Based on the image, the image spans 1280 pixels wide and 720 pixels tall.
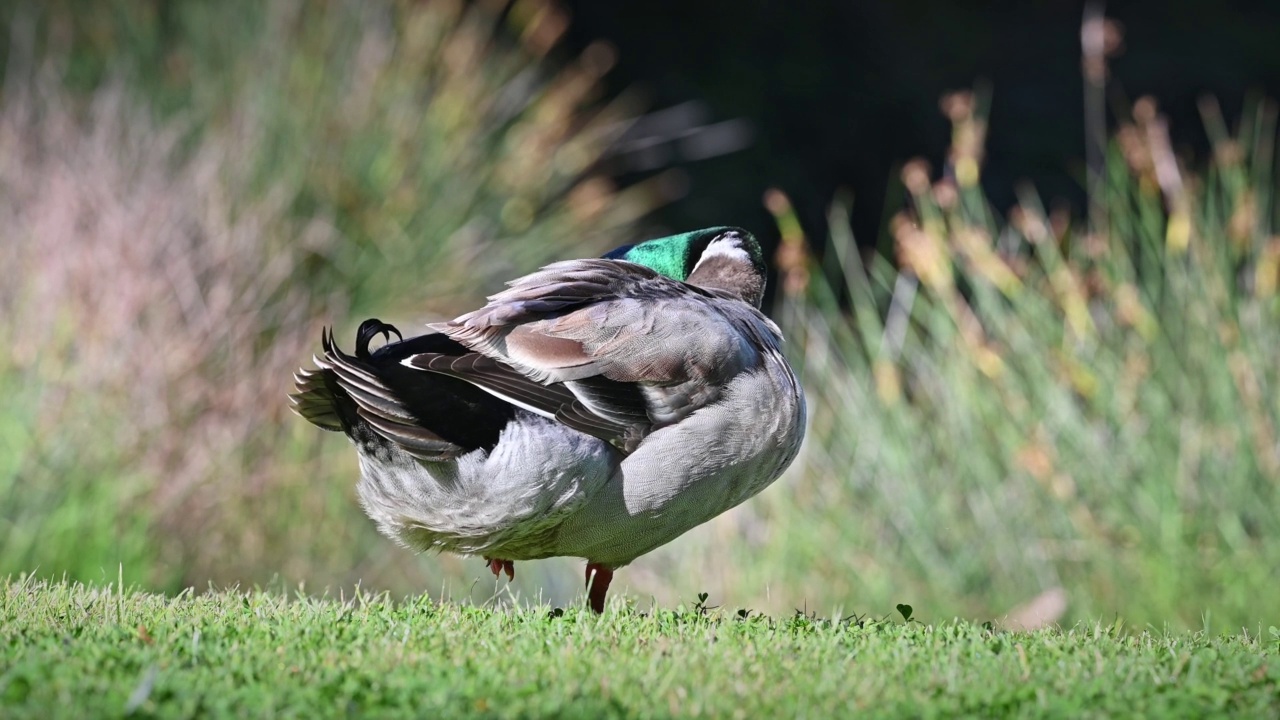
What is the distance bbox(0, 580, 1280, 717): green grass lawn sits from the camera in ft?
9.09

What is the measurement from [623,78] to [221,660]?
9834 millimetres

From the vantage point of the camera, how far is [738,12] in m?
12.6

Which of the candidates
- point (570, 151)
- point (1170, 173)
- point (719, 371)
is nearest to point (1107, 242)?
point (1170, 173)

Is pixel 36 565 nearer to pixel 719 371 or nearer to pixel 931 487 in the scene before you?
pixel 719 371

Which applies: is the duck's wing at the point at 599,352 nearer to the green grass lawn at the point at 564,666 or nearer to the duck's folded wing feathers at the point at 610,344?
the duck's folded wing feathers at the point at 610,344

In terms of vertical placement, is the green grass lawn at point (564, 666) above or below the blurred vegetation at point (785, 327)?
below

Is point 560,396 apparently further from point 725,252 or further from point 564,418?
point 725,252

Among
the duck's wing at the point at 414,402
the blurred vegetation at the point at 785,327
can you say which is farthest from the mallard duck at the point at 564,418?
the blurred vegetation at the point at 785,327

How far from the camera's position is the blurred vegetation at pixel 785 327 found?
564 cm

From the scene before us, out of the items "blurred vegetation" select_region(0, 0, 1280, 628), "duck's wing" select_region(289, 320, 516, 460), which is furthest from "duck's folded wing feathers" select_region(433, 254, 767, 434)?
"blurred vegetation" select_region(0, 0, 1280, 628)

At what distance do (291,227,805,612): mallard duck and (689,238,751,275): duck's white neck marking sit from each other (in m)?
0.72

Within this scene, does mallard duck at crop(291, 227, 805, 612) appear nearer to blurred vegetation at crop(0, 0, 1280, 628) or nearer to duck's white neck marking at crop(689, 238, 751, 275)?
duck's white neck marking at crop(689, 238, 751, 275)

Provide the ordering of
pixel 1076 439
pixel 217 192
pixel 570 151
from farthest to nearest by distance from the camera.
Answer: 1. pixel 570 151
2. pixel 217 192
3. pixel 1076 439

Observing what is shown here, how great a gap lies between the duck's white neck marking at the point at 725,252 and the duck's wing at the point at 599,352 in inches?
30.0
